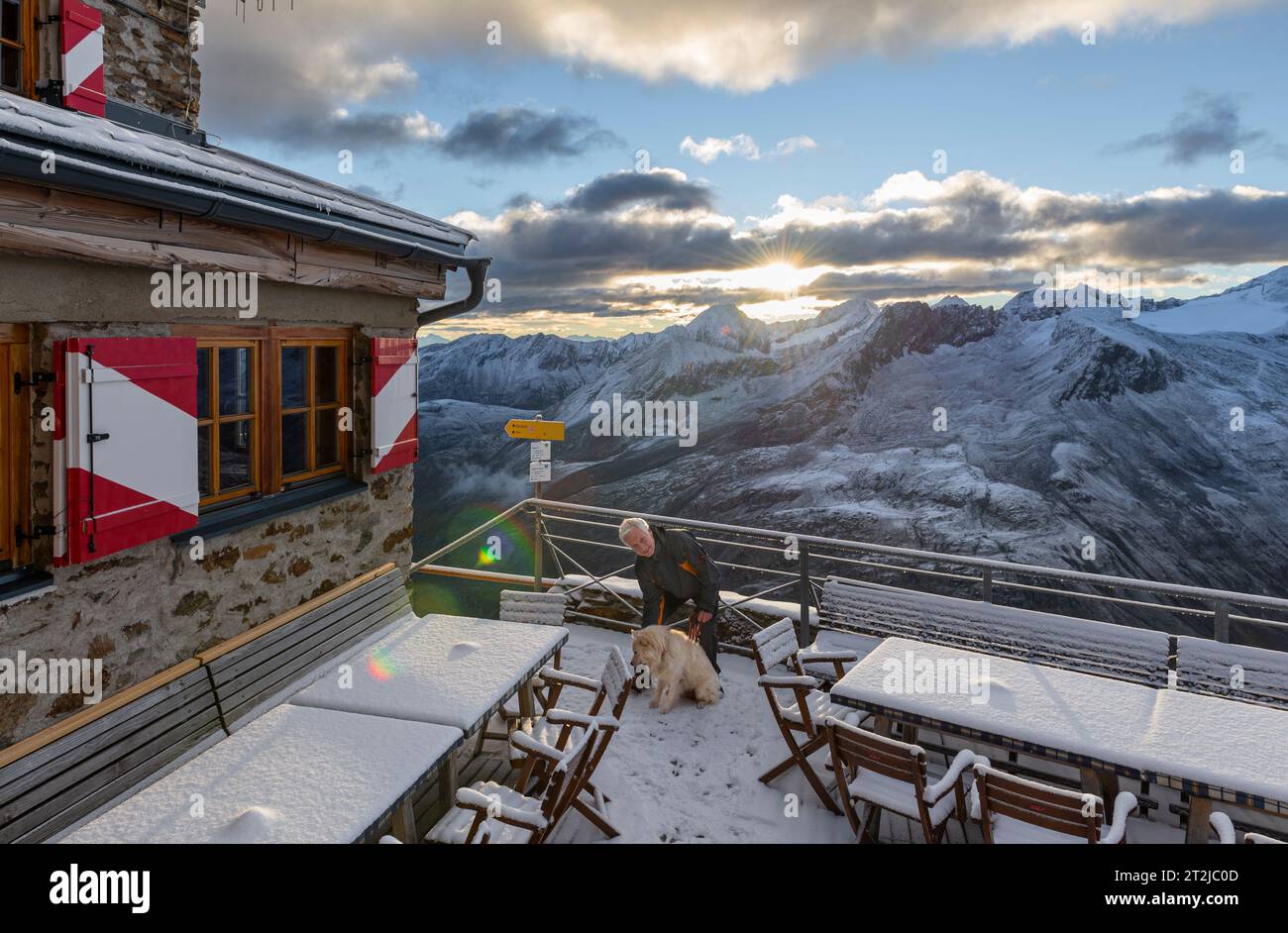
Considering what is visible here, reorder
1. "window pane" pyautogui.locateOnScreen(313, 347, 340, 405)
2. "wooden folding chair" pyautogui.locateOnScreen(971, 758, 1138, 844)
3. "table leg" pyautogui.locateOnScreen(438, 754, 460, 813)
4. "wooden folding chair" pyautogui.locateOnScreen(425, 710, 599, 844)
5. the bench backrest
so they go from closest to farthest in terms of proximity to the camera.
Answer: "wooden folding chair" pyautogui.locateOnScreen(971, 758, 1138, 844) → "wooden folding chair" pyautogui.locateOnScreen(425, 710, 599, 844) → "table leg" pyautogui.locateOnScreen(438, 754, 460, 813) → the bench backrest → "window pane" pyautogui.locateOnScreen(313, 347, 340, 405)

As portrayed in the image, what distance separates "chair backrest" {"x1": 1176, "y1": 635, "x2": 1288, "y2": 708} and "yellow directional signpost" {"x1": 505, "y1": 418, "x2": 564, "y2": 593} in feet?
16.2

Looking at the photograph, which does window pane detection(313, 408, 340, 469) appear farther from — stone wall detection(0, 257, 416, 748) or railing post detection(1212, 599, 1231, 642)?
railing post detection(1212, 599, 1231, 642)

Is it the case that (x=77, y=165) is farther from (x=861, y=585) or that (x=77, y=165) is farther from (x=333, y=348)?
(x=861, y=585)

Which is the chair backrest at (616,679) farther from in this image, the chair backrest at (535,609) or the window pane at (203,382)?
the window pane at (203,382)

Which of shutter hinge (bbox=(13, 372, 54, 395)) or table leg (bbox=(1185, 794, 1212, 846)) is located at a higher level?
shutter hinge (bbox=(13, 372, 54, 395))

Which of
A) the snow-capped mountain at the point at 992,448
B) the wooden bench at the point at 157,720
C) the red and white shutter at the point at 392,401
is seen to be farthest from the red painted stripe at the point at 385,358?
the snow-capped mountain at the point at 992,448

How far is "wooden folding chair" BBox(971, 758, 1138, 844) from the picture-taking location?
3057mm

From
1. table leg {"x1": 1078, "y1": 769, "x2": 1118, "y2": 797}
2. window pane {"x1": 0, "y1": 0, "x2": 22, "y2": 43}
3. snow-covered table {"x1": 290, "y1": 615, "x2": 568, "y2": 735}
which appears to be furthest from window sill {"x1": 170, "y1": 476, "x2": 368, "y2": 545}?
table leg {"x1": 1078, "y1": 769, "x2": 1118, "y2": 797}

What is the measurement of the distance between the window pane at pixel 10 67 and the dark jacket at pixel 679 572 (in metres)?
5.16

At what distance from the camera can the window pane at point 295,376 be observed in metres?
5.19

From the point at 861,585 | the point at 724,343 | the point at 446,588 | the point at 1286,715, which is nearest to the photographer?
the point at 1286,715

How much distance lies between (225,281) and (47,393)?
1120mm

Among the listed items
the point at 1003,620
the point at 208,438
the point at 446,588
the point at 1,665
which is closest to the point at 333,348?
the point at 208,438

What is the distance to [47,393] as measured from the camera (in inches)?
135
